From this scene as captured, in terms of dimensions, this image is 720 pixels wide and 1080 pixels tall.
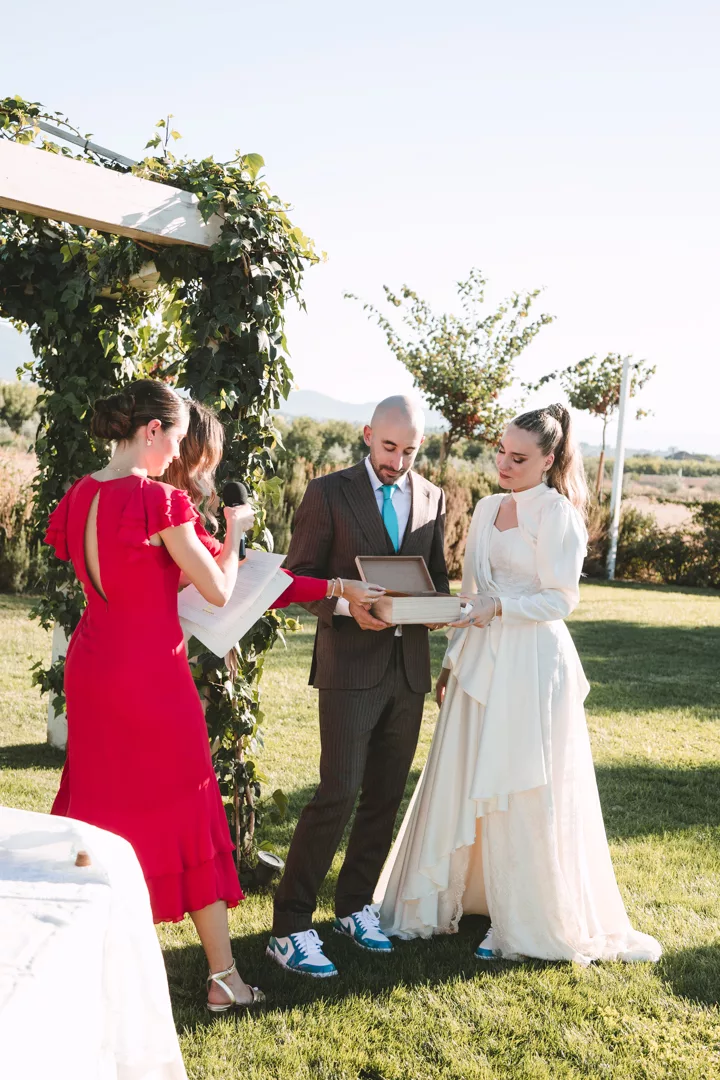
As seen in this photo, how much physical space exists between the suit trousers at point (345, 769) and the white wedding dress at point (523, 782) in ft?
0.63

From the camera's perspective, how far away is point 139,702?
Result: 2932 mm

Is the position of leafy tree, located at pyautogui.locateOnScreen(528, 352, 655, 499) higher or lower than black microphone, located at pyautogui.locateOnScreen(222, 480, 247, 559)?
higher

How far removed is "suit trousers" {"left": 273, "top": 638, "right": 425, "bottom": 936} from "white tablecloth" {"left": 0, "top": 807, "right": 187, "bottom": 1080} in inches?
74.2

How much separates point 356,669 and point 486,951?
125 centimetres

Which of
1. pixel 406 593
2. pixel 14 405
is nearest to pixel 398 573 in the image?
pixel 406 593

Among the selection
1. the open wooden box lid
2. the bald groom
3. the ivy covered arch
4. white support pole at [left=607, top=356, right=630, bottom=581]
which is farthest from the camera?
white support pole at [left=607, top=356, right=630, bottom=581]

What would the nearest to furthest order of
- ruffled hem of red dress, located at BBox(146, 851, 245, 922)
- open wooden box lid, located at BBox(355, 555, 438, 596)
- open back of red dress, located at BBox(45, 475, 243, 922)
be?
open back of red dress, located at BBox(45, 475, 243, 922) < ruffled hem of red dress, located at BBox(146, 851, 245, 922) < open wooden box lid, located at BBox(355, 555, 438, 596)

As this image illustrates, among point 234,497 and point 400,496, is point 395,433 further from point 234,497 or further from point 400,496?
point 234,497

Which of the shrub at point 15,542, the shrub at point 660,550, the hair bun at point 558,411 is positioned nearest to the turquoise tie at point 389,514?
the hair bun at point 558,411

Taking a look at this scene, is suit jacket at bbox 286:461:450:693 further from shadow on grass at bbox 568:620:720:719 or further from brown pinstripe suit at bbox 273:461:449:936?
shadow on grass at bbox 568:620:720:719

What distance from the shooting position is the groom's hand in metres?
3.50

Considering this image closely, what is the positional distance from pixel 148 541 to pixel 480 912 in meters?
2.37

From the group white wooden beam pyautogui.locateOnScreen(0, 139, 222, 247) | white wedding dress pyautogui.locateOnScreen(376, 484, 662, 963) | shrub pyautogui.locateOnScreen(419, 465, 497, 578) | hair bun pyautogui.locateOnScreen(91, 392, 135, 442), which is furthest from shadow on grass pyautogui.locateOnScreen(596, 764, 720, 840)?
shrub pyautogui.locateOnScreen(419, 465, 497, 578)

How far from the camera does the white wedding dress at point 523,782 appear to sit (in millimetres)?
3764
